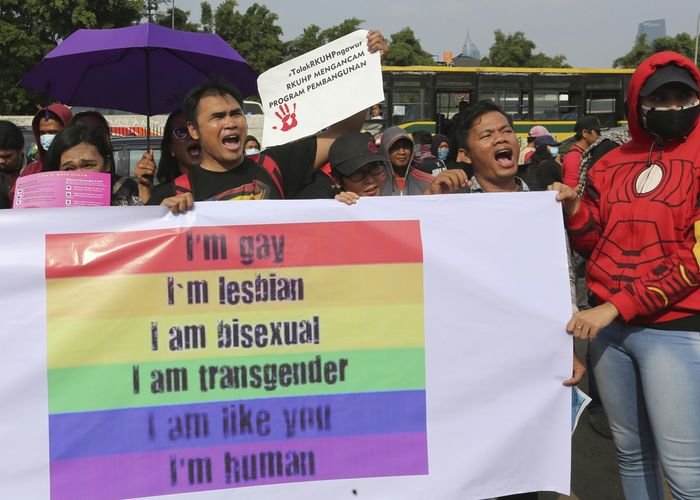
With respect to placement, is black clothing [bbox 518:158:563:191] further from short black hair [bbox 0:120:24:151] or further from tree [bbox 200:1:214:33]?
tree [bbox 200:1:214:33]

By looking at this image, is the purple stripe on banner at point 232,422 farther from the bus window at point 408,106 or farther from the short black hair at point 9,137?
the bus window at point 408,106

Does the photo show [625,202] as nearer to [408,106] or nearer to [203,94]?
[203,94]

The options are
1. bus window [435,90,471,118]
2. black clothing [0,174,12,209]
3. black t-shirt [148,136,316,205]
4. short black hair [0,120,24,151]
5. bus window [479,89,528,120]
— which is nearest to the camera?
black t-shirt [148,136,316,205]

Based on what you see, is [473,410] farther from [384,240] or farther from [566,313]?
[384,240]

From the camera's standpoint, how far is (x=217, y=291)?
2322 millimetres

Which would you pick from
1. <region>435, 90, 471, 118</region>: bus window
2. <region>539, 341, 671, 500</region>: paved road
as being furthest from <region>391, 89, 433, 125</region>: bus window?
<region>539, 341, 671, 500</region>: paved road

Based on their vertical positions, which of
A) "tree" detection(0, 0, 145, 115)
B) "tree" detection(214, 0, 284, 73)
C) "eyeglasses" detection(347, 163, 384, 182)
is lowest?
"eyeglasses" detection(347, 163, 384, 182)

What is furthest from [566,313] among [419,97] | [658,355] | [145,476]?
[419,97]

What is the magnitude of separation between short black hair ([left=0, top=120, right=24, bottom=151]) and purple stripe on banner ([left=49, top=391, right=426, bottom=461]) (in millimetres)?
2349

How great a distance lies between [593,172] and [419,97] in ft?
48.7

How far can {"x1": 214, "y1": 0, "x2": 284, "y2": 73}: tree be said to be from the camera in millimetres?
36969

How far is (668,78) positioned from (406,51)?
4453 cm

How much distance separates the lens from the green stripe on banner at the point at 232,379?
7.33 feet

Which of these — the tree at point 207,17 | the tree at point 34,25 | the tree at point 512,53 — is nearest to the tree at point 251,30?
the tree at point 207,17
